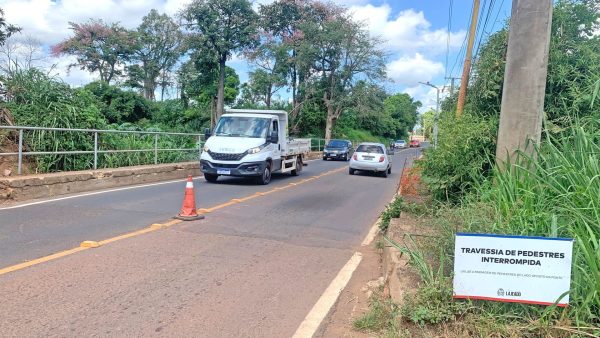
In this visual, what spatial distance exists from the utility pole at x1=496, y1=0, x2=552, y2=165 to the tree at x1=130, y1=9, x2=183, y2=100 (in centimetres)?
4971

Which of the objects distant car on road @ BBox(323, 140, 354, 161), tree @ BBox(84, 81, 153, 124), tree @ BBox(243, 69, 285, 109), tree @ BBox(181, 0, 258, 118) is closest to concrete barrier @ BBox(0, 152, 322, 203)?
tree @ BBox(181, 0, 258, 118)

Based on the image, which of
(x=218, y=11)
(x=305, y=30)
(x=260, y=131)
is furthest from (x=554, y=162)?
(x=305, y=30)

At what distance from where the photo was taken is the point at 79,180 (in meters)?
11.5

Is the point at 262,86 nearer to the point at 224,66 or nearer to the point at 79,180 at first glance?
the point at 224,66

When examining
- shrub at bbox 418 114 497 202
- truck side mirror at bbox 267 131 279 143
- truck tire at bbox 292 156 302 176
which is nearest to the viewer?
shrub at bbox 418 114 497 202

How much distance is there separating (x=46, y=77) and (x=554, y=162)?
13.1 meters

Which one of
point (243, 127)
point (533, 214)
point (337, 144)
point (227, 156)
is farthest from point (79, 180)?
point (337, 144)

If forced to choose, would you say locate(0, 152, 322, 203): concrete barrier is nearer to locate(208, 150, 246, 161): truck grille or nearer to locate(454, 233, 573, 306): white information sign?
locate(208, 150, 246, 161): truck grille

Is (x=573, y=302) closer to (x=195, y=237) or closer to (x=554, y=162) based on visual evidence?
(x=554, y=162)

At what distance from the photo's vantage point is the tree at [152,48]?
170ft

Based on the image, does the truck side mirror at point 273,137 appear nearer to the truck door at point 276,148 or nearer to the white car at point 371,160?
the truck door at point 276,148

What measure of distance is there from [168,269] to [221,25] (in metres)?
27.7

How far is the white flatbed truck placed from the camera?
551 inches

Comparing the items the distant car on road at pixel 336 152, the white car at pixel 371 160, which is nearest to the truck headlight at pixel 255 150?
the white car at pixel 371 160
